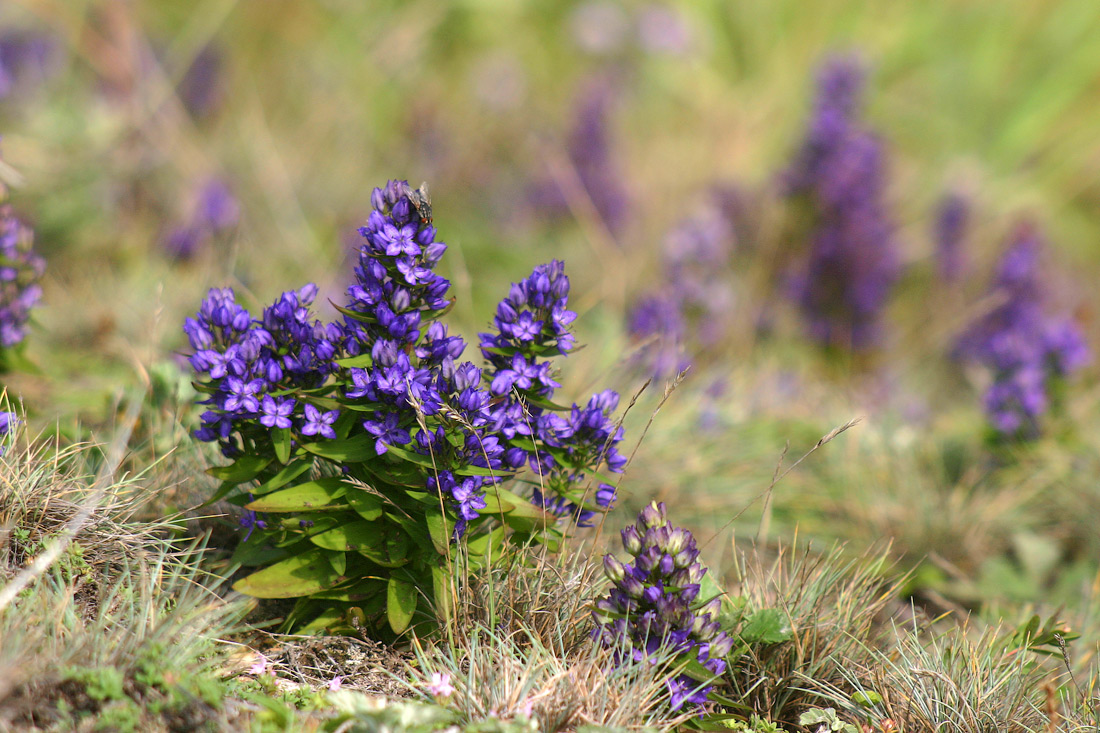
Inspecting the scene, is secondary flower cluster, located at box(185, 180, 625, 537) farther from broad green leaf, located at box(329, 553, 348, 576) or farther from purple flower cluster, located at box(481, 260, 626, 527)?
broad green leaf, located at box(329, 553, 348, 576)

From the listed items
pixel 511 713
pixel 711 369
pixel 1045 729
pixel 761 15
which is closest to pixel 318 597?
pixel 511 713

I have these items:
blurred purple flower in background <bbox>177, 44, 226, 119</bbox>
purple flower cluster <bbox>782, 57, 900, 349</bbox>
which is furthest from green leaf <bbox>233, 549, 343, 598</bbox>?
blurred purple flower in background <bbox>177, 44, 226, 119</bbox>

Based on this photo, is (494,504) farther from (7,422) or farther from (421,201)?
(7,422)

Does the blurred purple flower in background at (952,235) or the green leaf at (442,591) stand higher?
the blurred purple flower in background at (952,235)

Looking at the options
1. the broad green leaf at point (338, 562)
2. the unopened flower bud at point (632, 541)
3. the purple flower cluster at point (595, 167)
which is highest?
the purple flower cluster at point (595, 167)

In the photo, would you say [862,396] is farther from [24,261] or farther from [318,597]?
[24,261]

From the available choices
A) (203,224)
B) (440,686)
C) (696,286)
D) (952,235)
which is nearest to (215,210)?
(203,224)

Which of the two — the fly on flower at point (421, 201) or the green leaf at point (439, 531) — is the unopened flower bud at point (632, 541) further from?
the fly on flower at point (421, 201)

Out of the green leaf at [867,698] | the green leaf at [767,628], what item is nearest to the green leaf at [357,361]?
the green leaf at [767,628]
